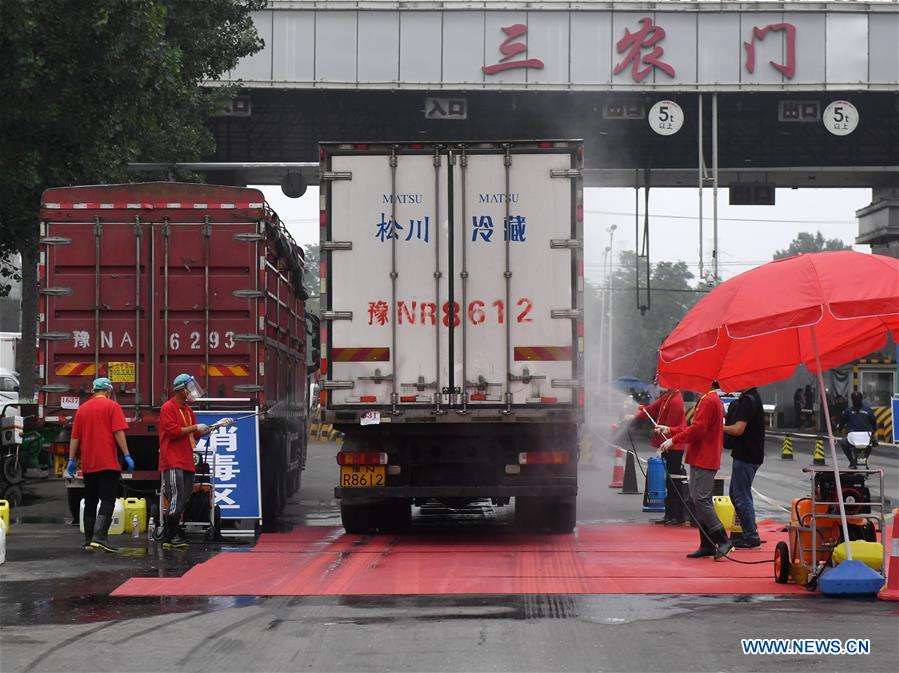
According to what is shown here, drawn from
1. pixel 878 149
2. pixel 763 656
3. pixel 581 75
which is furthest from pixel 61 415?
pixel 878 149

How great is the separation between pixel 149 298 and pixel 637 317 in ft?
326

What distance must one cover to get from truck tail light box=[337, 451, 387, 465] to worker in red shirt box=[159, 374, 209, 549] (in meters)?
1.44

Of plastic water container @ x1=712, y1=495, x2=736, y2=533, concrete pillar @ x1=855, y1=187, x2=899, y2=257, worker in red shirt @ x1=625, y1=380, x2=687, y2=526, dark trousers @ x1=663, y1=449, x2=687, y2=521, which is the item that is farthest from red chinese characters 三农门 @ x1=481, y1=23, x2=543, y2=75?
plastic water container @ x1=712, y1=495, x2=736, y2=533

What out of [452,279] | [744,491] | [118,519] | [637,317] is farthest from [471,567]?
[637,317]

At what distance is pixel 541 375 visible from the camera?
46.1 feet

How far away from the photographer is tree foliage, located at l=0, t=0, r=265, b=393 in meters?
20.7

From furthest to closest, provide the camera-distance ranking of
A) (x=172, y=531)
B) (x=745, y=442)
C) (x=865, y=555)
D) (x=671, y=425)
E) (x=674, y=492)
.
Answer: (x=674, y=492), (x=671, y=425), (x=172, y=531), (x=745, y=442), (x=865, y=555)

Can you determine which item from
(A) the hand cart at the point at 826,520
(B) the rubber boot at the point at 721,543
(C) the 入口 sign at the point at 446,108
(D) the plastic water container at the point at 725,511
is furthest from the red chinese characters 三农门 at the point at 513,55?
(A) the hand cart at the point at 826,520

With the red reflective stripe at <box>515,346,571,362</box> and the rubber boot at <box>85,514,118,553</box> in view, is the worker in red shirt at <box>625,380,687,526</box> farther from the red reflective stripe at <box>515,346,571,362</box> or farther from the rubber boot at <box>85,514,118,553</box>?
the rubber boot at <box>85,514,118,553</box>

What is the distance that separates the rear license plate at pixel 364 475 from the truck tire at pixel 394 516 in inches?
34.1

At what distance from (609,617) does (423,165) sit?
6475 millimetres

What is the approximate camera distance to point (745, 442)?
41.6ft

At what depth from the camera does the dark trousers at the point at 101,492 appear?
13.6m

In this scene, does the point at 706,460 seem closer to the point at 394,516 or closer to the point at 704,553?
the point at 704,553
